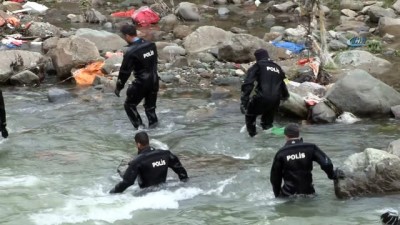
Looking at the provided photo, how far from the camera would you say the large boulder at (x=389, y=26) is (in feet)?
67.0

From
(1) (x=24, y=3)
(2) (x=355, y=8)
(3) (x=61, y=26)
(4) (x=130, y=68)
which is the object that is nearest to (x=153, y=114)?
(4) (x=130, y=68)

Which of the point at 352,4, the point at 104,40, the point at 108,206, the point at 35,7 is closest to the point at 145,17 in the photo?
the point at 104,40

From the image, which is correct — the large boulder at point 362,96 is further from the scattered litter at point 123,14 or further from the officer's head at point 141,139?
the scattered litter at point 123,14

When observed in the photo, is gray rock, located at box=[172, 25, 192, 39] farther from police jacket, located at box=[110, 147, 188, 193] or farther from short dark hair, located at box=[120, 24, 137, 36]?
police jacket, located at box=[110, 147, 188, 193]

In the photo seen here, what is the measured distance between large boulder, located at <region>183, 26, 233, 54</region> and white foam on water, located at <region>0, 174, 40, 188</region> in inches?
369

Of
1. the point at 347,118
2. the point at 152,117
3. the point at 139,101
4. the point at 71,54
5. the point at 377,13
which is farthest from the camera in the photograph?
the point at 377,13

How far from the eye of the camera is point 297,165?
784 centimetres

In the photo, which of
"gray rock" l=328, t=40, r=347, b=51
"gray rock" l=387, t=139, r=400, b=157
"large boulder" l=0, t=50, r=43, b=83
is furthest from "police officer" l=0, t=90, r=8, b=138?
"gray rock" l=328, t=40, r=347, b=51

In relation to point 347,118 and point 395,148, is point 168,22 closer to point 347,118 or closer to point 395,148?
point 347,118

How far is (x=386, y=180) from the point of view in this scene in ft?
26.8

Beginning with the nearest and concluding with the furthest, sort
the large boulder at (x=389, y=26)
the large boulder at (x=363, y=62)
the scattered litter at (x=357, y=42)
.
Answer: the large boulder at (x=363, y=62) < the scattered litter at (x=357, y=42) < the large boulder at (x=389, y=26)

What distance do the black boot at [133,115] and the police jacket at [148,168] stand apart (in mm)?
3557

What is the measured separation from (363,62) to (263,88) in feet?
19.6

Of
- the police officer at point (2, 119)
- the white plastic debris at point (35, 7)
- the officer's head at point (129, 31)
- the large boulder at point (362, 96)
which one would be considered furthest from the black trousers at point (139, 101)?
the white plastic debris at point (35, 7)
